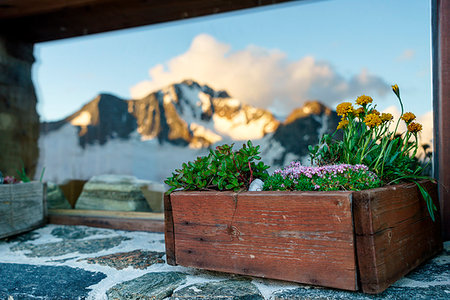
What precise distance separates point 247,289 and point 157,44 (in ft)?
10.4

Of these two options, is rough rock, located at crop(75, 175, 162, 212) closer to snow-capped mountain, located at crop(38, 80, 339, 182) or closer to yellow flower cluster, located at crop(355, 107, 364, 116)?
snow-capped mountain, located at crop(38, 80, 339, 182)

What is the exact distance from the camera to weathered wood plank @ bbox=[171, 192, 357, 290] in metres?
1.40

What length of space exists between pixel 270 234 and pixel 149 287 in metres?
0.63

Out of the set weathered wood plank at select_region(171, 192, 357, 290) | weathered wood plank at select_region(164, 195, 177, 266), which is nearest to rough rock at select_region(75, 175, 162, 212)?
weathered wood plank at select_region(164, 195, 177, 266)

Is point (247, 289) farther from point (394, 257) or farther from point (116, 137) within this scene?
point (116, 137)

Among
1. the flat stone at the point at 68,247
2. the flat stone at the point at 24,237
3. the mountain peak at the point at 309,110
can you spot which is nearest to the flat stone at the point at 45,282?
the flat stone at the point at 68,247

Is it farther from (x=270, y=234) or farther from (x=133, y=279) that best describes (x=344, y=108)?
(x=133, y=279)

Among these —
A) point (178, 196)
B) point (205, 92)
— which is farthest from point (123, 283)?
point (205, 92)

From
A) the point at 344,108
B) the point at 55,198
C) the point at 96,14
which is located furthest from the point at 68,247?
the point at 96,14

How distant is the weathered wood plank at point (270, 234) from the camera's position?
1.40 metres

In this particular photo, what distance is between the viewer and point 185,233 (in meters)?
1.80

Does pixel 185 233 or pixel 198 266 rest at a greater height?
pixel 185 233

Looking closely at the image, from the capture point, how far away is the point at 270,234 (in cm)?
156

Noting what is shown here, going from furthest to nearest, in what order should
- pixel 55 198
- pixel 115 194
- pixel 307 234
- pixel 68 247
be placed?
1. pixel 55 198
2. pixel 115 194
3. pixel 68 247
4. pixel 307 234
